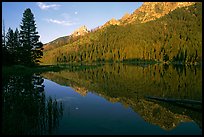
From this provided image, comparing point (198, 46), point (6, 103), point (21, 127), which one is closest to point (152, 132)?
point (21, 127)

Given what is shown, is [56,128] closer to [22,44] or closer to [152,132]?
[152,132]

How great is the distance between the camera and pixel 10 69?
180ft

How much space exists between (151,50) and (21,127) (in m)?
187

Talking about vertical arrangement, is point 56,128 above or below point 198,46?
below

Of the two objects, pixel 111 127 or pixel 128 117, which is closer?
pixel 111 127

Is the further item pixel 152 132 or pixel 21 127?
pixel 152 132

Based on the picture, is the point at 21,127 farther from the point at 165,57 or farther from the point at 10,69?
the point at 165,57

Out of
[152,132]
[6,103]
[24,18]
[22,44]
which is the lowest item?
[152,132]

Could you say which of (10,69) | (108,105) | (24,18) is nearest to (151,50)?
(24,18)

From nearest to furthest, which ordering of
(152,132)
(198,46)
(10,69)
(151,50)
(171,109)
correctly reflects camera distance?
(152,132)
(171,109)
(10,69)
(198,46)
(151,50)

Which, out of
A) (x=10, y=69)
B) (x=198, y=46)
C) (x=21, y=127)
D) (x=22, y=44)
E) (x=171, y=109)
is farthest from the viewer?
(x=198, y=46)

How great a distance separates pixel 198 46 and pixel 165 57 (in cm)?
2140

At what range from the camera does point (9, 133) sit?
13016 millimetres

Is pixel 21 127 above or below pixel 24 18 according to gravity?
below
